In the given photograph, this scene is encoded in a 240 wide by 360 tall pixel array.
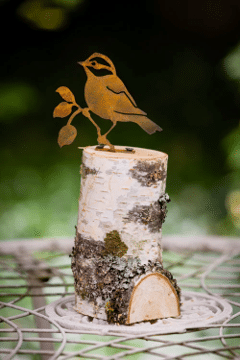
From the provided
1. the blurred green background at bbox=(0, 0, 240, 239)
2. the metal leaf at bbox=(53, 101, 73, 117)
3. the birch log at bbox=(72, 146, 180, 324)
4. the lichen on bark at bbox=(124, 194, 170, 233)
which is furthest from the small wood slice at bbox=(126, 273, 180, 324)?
the blurred green background at bbox=(0, 0, 240, 239)

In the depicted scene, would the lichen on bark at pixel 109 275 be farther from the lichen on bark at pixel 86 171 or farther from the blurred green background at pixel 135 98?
the blurred green background at pixel 135 98

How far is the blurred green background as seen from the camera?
8.96 feet

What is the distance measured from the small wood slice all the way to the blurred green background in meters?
1.70

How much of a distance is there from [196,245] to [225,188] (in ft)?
4.28

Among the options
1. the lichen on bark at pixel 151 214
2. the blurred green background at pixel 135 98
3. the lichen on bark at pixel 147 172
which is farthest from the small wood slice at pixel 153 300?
the blurred green background at pixel 135 98

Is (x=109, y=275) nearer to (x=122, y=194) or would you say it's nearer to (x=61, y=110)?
(x=122, y=194)

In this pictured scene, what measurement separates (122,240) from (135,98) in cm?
191

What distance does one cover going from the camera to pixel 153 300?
1.06 meters

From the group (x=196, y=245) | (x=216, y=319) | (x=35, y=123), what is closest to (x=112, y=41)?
(x=35, y=123)

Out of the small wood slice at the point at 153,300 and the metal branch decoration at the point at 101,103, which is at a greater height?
the metal branch decoration at the point at 101,103

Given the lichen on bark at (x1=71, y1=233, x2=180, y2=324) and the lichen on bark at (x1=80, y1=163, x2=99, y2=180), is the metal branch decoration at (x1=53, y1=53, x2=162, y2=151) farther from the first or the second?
the lichen on bark at (x1=71, y1=233, x2=180, y2=324)

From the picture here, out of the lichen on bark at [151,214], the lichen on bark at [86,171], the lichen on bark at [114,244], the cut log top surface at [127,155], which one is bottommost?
the lichen on bark at [114,244]

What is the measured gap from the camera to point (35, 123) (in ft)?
9.25

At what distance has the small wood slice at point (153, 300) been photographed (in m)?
1.04
